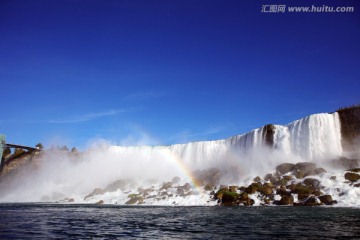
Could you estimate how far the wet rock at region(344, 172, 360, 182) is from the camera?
101 feet

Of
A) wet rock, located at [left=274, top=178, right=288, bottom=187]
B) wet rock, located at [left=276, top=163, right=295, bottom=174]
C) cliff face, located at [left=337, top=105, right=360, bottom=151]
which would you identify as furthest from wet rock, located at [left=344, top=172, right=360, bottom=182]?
cliff face, located at [left=337, top=105, right=360, bottom=151]

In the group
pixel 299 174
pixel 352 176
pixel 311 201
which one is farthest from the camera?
pixel 299 174

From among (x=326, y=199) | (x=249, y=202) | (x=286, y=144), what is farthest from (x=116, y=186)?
(x=326, y=199)

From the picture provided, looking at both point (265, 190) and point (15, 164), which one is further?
point (15, 164)

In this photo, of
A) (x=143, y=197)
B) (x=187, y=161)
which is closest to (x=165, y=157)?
(x=187, y=161)

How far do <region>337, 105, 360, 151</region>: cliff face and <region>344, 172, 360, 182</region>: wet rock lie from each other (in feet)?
42.3

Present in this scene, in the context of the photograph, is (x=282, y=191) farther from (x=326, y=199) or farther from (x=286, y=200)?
(x=326, y=199)

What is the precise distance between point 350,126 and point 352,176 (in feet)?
48.1

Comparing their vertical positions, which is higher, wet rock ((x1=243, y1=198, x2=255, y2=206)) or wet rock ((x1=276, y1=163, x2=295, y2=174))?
wet rock ((x1=276, y1=163, x2=295, y2=174))

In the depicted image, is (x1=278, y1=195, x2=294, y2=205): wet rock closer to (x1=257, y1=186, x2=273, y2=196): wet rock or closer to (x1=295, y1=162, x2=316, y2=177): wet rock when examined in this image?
(x1=257, y1=186, x2=273, y2=196): wet rock

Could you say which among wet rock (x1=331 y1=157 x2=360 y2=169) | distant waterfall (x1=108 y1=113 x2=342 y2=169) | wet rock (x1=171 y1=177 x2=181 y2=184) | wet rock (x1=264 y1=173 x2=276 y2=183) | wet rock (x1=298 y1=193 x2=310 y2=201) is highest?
distant waterfall (x1=108 y1=113 x2=342 y2=169)

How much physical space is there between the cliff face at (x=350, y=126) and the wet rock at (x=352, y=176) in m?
12.9

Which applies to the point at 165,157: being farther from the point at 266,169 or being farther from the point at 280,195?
the point at 280,195

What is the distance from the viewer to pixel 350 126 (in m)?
43.5
